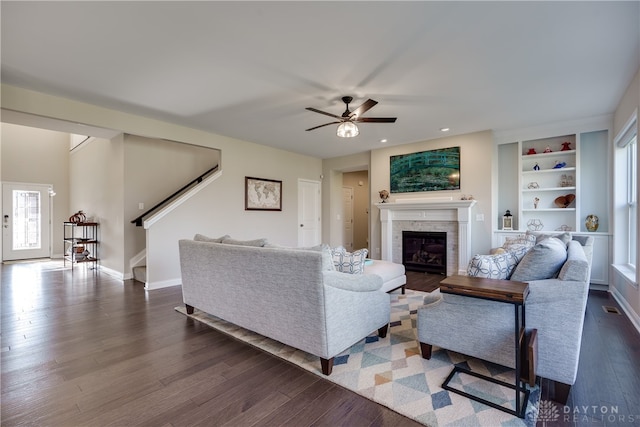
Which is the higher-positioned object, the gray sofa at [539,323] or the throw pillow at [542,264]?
the throw pillow at [542,264]

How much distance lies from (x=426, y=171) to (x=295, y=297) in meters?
4.60

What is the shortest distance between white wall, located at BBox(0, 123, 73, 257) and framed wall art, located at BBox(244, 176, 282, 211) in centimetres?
574

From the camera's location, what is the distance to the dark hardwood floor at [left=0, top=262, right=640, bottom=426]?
5.57 feet

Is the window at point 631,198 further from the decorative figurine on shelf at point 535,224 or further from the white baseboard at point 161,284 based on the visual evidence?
the white baseboard at point 161,284

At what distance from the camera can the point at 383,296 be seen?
265cm

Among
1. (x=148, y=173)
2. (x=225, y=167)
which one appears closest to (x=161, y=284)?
(x=148, y=173)

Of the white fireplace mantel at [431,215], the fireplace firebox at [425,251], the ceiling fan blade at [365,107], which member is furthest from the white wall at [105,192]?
the fireplace firebox at [425,251]

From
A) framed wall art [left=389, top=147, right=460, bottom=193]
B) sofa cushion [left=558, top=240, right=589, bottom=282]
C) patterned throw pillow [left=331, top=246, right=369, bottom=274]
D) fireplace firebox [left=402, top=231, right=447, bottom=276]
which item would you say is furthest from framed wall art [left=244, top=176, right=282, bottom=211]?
sofa cushion [left=558, top=240, right=589, bottom=282]

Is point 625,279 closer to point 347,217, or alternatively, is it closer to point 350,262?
point 350,262

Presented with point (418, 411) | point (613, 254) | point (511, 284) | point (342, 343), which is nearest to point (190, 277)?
point (342, 343)

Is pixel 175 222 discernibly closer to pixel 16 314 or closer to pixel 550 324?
pixel 16 314

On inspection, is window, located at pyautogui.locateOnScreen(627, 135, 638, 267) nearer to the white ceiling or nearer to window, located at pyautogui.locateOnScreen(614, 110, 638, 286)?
window, located at pyautogui.locateOnScreen(614, 110, 638, 286)

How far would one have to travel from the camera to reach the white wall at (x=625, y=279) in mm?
3055

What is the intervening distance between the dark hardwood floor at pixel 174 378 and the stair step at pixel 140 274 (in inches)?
58.6
